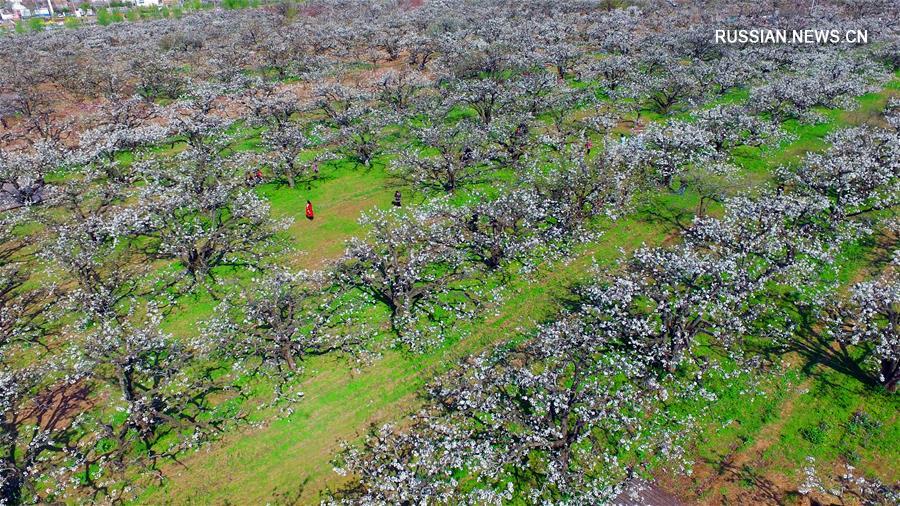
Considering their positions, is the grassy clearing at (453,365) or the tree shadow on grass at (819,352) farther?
the tree shadow on grass at (819,352)

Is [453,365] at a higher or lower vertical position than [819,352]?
higher

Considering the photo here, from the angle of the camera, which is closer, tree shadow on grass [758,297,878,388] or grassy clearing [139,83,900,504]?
grassy clearing [139,83,900,504]

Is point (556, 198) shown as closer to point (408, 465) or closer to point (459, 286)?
point (459, 286)

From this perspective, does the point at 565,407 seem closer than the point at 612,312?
Yes

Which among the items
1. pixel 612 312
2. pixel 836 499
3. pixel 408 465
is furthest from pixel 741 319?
pixel 408 465

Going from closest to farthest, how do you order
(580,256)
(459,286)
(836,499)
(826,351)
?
(836,499) → (826,351) → (459,286) → (580,256)

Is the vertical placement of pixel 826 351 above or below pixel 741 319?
below

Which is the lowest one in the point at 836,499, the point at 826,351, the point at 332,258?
the point at 836,499

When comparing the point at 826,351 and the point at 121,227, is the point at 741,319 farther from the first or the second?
the point at 121,227

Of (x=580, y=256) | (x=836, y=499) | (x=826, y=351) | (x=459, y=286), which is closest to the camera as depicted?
(x=836, y=499)

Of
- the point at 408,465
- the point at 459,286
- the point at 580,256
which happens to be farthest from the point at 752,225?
the point at 408,465
